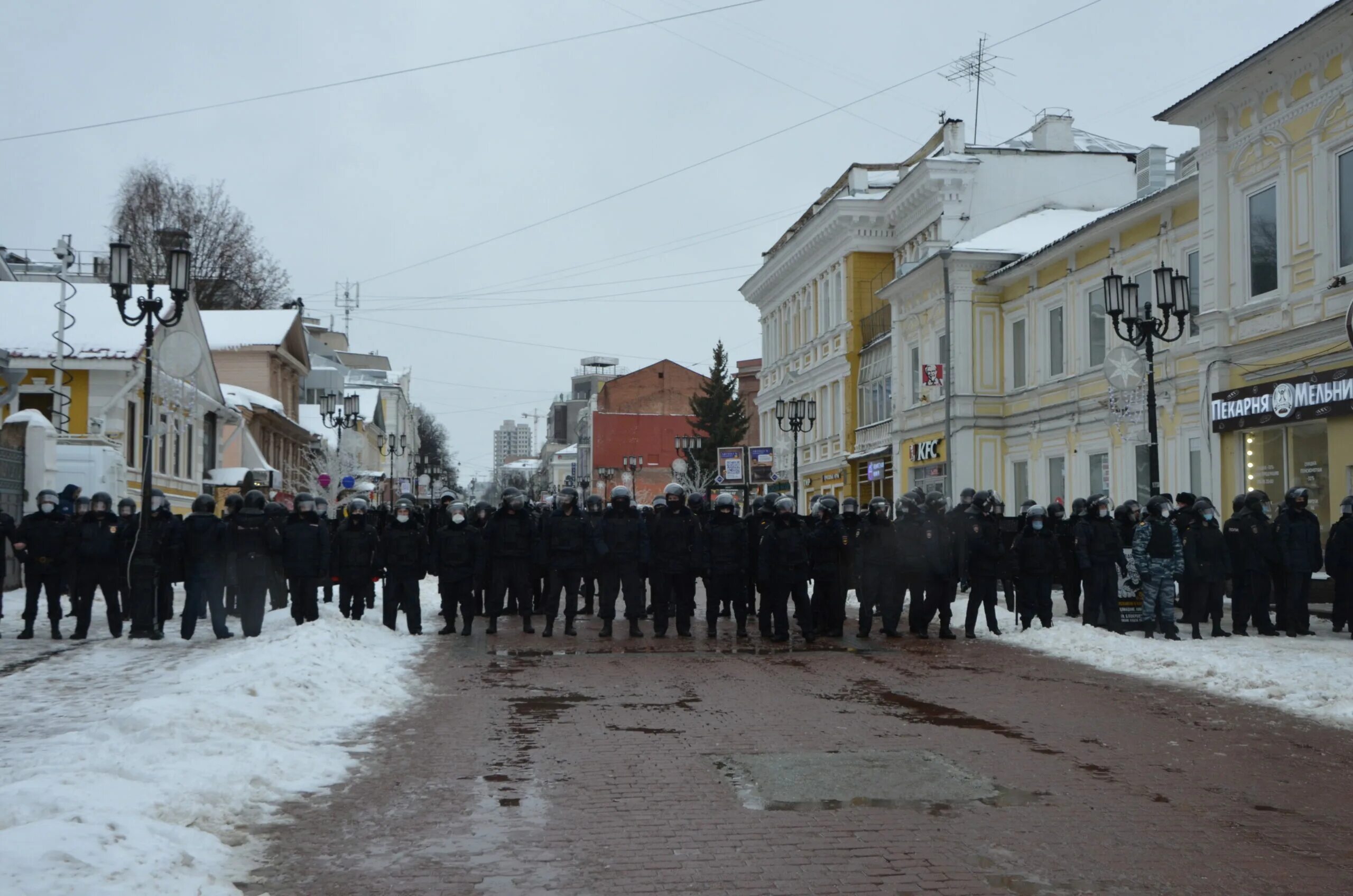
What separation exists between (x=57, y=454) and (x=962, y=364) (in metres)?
22.7

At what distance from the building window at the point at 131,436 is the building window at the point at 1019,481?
2356 centimetres

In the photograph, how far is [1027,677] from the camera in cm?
1289

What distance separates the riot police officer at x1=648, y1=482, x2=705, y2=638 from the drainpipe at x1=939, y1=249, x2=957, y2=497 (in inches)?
780

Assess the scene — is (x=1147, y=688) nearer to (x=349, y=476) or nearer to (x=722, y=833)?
(x=722, y=833)

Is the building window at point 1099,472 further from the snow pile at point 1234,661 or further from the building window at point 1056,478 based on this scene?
the snow pile at point 1234,661

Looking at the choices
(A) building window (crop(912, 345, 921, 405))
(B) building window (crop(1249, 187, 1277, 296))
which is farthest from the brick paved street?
(A) building window (crop(912, 345, 921, 405))

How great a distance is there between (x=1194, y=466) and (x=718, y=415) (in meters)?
50.3

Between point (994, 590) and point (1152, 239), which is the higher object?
point (1152, 239)

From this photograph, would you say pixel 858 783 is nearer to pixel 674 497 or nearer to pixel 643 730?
pixel 643 730

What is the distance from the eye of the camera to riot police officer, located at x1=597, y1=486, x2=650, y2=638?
56.7 feet

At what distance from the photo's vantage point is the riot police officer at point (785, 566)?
16625 mm

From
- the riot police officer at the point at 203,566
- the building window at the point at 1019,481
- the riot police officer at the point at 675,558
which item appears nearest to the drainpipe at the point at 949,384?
the building window at the point at 1019,481

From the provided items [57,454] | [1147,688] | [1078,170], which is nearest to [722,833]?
[1147,688]

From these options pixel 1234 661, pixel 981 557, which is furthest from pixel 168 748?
pixel 981 557
